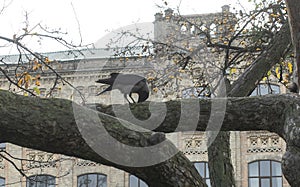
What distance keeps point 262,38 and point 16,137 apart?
8.38 m

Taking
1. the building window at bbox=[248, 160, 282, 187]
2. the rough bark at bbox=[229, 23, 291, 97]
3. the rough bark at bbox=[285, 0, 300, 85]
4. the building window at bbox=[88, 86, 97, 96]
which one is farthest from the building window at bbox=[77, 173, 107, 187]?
the rough bark at bbox=[285, 0, 300, 85]

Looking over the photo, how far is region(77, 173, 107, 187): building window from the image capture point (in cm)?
2872

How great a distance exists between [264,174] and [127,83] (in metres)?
22.2

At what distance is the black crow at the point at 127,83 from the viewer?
532cm

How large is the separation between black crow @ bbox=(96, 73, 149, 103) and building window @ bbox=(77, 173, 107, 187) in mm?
23519

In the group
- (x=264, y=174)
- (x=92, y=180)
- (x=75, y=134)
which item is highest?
(x=75, y=134)

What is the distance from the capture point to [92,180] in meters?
28.9

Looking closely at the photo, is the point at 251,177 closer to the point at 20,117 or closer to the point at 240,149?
the point at 240,149

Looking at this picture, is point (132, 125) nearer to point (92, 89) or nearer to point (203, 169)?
point (203, 169)

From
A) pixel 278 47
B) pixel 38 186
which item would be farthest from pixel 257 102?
pixel 38 186

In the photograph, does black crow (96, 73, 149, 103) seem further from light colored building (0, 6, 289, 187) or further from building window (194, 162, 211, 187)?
building window (194, 162, 211, 187)

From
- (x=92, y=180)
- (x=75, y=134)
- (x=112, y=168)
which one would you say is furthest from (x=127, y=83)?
(x=92, y=180)

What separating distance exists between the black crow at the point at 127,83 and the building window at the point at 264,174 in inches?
856

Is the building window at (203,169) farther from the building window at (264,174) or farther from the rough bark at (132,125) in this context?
the rough bark at (132,125)
